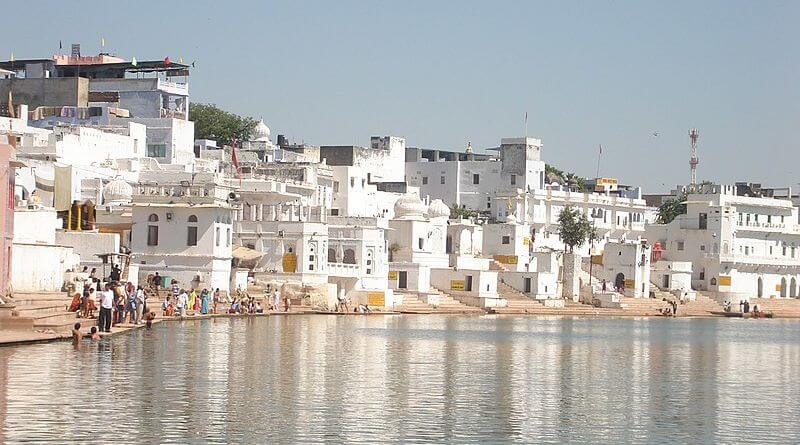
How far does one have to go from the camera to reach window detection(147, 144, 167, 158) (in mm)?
76000

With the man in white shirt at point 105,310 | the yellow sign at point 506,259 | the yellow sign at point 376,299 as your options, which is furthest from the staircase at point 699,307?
the man in white shirt at point 105,310

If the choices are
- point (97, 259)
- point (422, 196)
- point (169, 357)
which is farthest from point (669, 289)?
point (169, 357)

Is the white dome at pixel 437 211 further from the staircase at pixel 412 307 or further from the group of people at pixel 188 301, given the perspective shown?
the group of people at pixel 188 301

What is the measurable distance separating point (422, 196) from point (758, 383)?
64502mm

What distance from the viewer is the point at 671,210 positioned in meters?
103

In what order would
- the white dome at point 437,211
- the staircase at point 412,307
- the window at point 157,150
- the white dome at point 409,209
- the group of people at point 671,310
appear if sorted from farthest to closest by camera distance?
the group of people at point 671,310 < the white dome at point 437,211 < the white dome at point 409,209 < the window at point 157,150 < the staircase at point 412,307

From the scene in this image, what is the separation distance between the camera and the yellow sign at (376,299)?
2638 inches

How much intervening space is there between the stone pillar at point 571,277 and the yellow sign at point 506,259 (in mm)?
2666

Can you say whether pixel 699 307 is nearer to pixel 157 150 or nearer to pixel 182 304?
pixel 157 150

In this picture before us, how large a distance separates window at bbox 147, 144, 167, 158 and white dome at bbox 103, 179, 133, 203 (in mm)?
12271

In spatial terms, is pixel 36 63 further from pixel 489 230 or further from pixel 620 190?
pixel 620 190

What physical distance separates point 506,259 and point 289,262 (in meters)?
22.8

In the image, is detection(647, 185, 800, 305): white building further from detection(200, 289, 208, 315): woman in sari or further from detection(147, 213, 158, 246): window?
detection(200, 289, 208, 315): woman in sari

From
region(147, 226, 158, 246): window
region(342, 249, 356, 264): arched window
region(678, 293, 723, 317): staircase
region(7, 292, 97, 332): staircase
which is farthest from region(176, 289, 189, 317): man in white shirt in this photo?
region(678, 293, 723, 317): staircase
